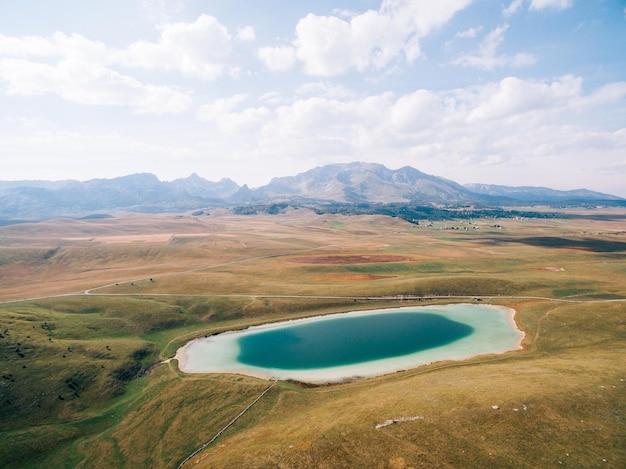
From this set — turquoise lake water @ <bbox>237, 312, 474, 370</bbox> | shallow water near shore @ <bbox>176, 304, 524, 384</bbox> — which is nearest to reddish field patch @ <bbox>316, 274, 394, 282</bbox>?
shallow water near shore @ <bbox>176, 304, 524, 384</bbox>

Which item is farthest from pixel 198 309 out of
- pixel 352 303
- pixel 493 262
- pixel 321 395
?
pixel 493 262

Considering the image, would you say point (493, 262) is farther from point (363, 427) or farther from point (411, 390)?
point (363, 427)

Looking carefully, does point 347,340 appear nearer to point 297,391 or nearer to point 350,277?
point 297,391

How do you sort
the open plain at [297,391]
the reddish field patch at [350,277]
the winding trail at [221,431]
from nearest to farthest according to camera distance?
the open plain at [297,391], the winding trail at [221,431], the reddish field patch at [350,277]

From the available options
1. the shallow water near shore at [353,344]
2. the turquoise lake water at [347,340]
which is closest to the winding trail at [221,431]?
the shallow water near shore at [353,344]

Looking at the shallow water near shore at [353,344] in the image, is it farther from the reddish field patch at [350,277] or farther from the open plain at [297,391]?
the reddish field patch at [350,277]

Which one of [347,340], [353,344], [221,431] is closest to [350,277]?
[347,340]

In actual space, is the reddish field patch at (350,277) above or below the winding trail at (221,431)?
above

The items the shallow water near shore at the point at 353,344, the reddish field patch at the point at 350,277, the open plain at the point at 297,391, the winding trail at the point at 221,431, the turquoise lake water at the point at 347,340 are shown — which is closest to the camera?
the open plain at the point at 297,391

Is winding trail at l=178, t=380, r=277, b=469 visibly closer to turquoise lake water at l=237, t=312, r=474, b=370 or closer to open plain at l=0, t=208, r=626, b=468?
open plain at l=0, t=208, r=626, b=468
